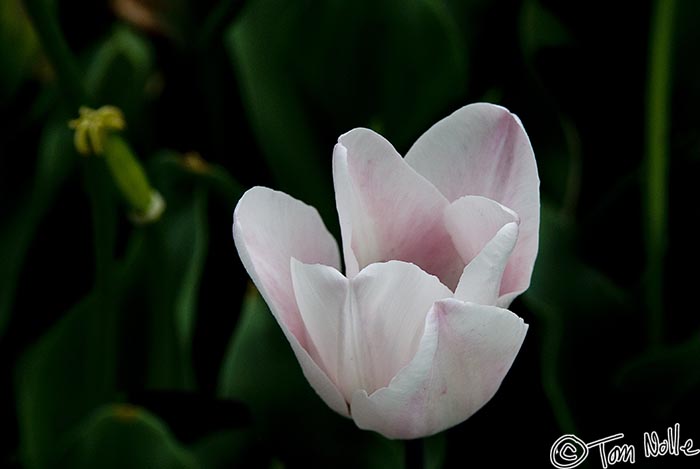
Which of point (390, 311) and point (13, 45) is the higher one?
point (13, 45)

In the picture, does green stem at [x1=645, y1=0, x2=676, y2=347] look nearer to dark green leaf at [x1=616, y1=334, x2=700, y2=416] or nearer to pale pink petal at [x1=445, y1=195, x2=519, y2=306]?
dark green leaf at [x1=616, y1=334, x2=700, y2=416]

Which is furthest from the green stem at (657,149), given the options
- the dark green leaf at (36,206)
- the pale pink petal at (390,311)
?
the dark green leaf at (36,206)

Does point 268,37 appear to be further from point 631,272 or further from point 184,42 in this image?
point 631,272

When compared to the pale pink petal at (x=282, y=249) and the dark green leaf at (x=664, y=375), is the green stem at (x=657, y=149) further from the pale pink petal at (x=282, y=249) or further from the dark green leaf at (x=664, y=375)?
the pale pink petal at (x=282, y=249)

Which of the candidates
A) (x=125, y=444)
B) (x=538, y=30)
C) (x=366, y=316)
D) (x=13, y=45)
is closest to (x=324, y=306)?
(x=366, y=316)

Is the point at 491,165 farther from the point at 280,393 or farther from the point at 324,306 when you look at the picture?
the point at 280,393

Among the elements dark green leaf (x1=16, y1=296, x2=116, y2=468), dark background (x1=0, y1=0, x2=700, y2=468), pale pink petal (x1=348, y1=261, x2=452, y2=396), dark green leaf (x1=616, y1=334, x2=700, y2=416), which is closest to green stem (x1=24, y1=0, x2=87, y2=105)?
dark background (x1=0, y1=0, x2=700, y2=468)
